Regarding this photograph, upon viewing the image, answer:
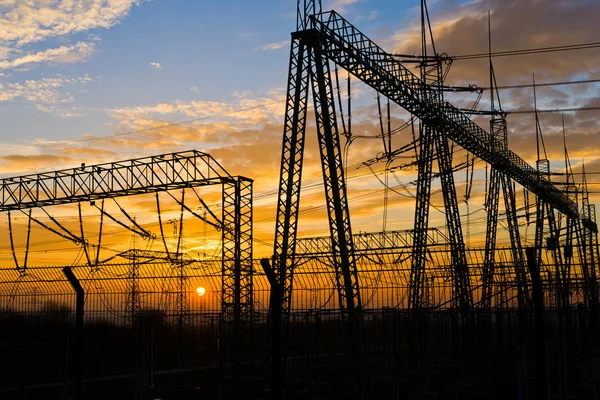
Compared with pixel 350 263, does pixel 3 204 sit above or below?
above

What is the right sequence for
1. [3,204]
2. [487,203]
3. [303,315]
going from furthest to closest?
[487,203] → [3,204] → [303,315]

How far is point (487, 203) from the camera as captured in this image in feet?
136

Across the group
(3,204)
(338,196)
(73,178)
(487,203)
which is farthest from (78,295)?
(487,203)

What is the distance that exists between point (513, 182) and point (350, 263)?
23.5 meters

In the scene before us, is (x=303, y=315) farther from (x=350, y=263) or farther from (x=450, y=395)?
(x=450, y=395)

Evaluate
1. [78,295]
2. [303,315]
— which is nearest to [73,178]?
[303,315]

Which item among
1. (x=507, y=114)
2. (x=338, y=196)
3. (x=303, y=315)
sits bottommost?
(x=303, y=315)

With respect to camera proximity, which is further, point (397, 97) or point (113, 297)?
point (397, 97)

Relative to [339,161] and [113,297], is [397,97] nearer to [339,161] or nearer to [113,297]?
[339,161]

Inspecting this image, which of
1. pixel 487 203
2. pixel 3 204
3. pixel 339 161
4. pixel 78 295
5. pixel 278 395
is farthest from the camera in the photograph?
pixel 487 203

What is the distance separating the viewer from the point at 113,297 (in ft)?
69.0

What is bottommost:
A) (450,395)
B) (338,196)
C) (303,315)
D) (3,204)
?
(450,395)

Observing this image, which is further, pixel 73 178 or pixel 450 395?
pixel 73 178

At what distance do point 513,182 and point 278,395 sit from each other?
3611 centimetres
